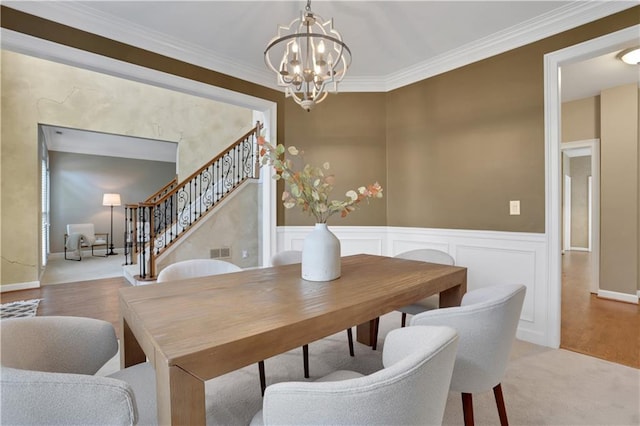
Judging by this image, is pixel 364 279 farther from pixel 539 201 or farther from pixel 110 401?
pixel 539 201

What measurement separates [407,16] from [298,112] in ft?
5.57

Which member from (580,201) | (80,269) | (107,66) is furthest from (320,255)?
(580,201)

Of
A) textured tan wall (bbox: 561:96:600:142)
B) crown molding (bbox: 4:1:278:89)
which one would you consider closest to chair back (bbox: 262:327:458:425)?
crown molding (bbox: 4:1:278:89)

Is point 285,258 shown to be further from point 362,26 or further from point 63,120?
point 63,120

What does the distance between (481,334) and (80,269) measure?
741 centimetres

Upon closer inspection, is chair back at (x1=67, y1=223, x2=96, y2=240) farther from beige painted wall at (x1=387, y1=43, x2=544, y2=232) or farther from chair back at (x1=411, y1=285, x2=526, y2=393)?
chair back at (x1=411, y1=285, x2=526, y2=393)

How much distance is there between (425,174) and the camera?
3.51m

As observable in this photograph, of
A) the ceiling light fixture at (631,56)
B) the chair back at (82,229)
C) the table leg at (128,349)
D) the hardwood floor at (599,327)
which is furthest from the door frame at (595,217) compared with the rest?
the chair back at (82,229)

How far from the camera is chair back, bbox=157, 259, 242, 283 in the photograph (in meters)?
1.90

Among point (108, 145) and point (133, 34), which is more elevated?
point (108, 145)

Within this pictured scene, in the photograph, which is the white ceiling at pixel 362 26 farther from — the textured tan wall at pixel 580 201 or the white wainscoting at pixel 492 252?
the textured tan wall at pixel 580 201

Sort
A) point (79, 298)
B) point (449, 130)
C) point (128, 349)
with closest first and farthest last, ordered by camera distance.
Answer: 1. point (128, 349)
2. point (449, 130)
3. point (79, 298)

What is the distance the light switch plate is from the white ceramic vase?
211 centimetres

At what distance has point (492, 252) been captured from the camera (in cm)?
296
